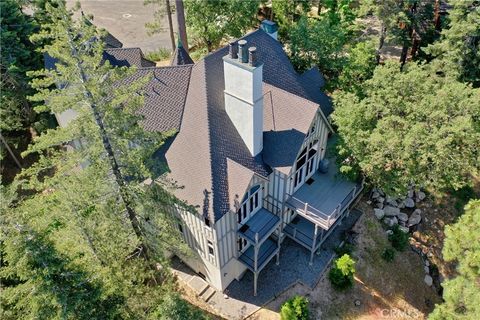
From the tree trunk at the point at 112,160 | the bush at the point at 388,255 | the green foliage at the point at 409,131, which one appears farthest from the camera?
the bush at the point at 388,255

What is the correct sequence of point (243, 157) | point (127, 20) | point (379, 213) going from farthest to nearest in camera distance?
1. point (127, 20)
2. point (379, 213)
3. point (243, 157)

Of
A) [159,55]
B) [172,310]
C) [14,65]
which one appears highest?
[14,65]

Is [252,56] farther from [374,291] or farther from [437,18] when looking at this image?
[437,18]

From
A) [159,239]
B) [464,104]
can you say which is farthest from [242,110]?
[464,104]

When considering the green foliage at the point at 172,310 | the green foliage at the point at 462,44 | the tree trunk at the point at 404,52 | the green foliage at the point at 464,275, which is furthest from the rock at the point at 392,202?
the green foliage at the point at 172,310

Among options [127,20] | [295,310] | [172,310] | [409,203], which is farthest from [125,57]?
[409,203]

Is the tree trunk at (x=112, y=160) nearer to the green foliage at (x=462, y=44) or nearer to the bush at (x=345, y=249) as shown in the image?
the bush at (x=345, y=249)

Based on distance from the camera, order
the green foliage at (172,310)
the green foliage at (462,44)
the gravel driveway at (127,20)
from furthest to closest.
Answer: the gravel driveway at (127,20), the green foliage at (462,44), the green foliage at (172,310)
